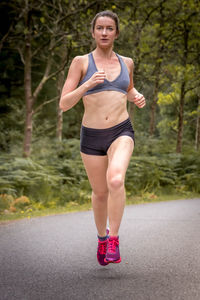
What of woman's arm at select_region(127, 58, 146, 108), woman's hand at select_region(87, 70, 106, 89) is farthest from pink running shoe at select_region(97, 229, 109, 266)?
woman's hand at select_region(87, 70, 106, 89)

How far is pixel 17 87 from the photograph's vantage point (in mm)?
21438

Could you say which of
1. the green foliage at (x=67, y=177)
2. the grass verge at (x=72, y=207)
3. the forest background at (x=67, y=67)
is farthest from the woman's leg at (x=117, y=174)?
the green foliage at (x=67, y=177)

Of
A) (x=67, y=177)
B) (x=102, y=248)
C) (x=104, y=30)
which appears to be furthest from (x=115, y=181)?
(x=67, y=177)

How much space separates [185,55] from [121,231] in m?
11.2

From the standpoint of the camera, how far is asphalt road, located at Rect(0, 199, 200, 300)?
349 centimetres

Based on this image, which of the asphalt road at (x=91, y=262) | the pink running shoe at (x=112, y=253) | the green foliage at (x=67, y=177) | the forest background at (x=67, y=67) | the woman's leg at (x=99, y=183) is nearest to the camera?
the asphalt road at (x=91, y=262)

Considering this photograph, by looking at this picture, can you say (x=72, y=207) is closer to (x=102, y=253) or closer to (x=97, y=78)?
(x=102, y=253)

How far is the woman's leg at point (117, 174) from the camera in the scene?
382cm

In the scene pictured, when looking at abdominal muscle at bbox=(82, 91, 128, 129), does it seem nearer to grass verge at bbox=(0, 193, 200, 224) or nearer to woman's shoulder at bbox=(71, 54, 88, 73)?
woman's shoulder at bbox=(71, 54, 88, 73)

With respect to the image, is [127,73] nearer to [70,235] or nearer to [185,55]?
[70,235]

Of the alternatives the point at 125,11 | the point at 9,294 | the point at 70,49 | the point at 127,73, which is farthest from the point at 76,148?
the point at 9,294

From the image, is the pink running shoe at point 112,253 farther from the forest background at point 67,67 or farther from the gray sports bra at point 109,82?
the forest background at point 67,67

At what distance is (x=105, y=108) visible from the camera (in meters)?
4.08

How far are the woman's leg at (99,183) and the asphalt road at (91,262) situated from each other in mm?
477
